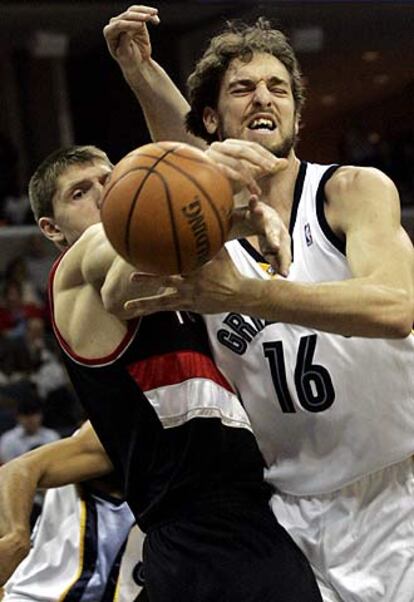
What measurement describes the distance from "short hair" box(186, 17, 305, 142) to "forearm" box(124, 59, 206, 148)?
169 millimetres

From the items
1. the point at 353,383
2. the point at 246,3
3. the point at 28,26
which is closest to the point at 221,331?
the point at 353,383

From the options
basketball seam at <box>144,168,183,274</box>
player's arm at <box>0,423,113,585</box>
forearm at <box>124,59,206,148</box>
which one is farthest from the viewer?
forearm at <box>124,59,206,148</box>

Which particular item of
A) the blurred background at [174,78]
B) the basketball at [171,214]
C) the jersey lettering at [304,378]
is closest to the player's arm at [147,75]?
the jersey lettering at [304,378]

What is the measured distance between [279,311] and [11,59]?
12974 mm

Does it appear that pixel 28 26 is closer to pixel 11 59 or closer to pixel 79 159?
pixel 11 59

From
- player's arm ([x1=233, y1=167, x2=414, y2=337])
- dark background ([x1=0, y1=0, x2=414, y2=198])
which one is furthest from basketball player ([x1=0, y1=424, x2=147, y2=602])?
dark background ([x1=0, y1=0, x2=414, y2=198])

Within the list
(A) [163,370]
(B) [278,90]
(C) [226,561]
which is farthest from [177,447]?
(B) [278,90]

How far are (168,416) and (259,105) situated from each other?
0.88m

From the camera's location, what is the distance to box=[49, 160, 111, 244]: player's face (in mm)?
3285

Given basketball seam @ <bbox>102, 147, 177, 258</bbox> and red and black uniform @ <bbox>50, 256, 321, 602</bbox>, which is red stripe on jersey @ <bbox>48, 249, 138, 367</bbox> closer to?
red and black uniform @ <bbox>50, 256, 321, 602</bbox>

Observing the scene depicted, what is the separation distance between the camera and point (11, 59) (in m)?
14.7

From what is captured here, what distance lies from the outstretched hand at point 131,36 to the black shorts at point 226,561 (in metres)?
1.43

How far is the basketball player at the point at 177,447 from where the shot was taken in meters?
2.89

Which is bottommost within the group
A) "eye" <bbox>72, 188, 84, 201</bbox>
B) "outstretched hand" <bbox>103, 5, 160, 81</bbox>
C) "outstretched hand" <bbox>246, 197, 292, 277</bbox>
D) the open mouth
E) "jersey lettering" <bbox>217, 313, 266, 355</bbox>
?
"jersey lettering" <bbox>217, 313, 266, 355</bbox>
